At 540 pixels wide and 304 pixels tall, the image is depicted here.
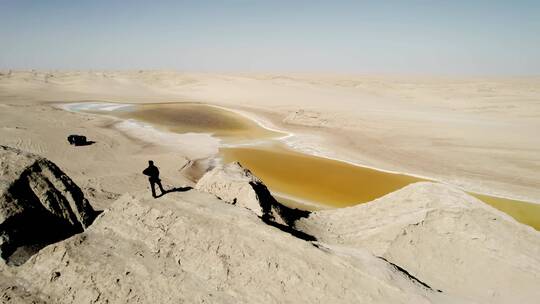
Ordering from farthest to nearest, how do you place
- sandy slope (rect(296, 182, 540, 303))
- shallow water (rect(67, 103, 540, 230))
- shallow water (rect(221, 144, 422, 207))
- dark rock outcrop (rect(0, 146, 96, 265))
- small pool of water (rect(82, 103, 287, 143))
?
small pool of water (rect(82, 103, 287, 143)) < shallow water (rect(221, 144, 422, 207)) < shallow water (rect(67, 103, 540, 230)) < sandy slope (rect(296, 182, 540, 303)) < dark rock outcrop (rect(0, 146, 96, 265))

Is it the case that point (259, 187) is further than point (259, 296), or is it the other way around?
point (259, 187)

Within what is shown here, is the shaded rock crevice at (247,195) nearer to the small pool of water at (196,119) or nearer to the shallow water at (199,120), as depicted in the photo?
the small pool of water at (196,119)

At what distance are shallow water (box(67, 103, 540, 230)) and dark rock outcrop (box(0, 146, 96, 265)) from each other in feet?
36.8

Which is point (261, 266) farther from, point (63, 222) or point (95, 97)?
point (95, 97)

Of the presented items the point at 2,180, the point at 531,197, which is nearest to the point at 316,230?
the point at 2,180

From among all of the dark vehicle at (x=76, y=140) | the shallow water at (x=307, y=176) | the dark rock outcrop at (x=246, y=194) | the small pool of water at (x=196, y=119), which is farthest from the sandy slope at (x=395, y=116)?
the dark vehicle at (x=76, y=140)

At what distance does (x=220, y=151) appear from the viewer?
28719 millimetres

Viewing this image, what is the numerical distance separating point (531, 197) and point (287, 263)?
18.6 metres

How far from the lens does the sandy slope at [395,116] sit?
2422 centimetres

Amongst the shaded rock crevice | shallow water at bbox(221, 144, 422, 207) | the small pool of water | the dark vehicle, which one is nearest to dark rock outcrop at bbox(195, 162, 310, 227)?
the shaded rock crevice

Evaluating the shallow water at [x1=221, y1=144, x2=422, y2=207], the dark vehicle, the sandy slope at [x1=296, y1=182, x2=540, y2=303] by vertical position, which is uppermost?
the sandy slope at [x1=296, y1=182, x2=540, y2=303]

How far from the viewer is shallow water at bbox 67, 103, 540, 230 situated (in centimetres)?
1930

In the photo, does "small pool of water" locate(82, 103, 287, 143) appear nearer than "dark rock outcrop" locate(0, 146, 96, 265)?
No

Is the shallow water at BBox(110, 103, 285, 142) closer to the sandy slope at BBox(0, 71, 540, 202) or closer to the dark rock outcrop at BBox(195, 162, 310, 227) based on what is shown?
the sandy slope at BBox(0, 71, 540, 202)
